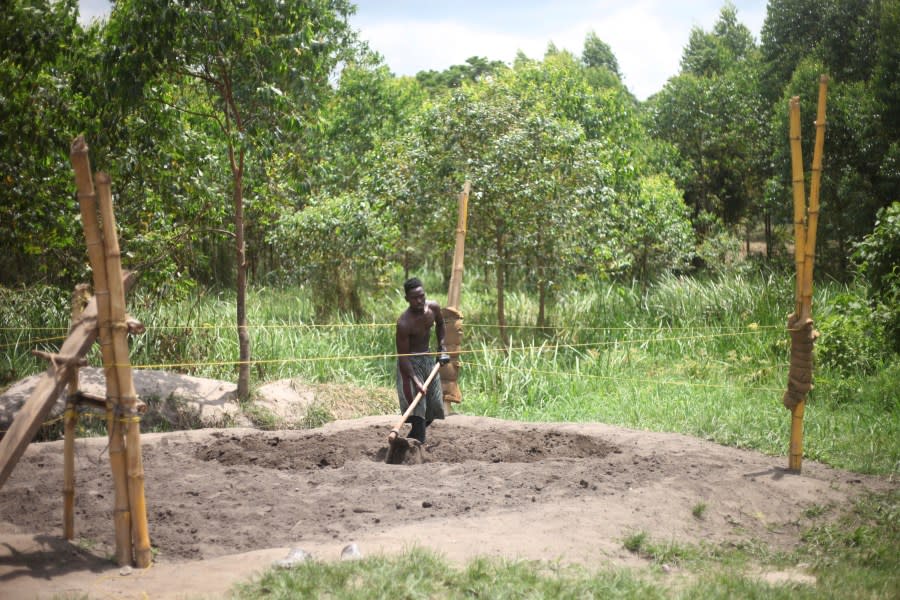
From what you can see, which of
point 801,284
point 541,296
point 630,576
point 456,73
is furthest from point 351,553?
point 456,73

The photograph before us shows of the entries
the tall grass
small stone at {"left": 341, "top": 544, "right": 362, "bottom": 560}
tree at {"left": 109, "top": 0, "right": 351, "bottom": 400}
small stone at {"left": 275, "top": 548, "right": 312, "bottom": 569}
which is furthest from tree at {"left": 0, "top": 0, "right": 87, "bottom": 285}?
small stone at {"left": 341, "top": 544, "right": 362, "bottom": 560}

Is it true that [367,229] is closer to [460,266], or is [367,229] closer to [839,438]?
[460,266]

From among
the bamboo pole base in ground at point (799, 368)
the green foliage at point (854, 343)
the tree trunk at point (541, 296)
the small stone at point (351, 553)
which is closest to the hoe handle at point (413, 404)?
the small stone at point (351, 553)

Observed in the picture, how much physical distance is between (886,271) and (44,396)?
772cm

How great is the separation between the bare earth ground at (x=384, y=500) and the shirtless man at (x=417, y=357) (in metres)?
0.25

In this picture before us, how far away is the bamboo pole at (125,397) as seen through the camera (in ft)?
14.0

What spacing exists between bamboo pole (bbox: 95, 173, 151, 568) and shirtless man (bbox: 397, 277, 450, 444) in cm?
267

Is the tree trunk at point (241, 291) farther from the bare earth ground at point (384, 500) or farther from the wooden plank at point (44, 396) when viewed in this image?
the wooden plank at point (44, 396)

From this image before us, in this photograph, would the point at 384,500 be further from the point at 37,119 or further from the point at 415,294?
the point at 37,119

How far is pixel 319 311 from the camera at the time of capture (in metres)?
12.2

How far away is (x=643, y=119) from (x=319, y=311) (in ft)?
37.5

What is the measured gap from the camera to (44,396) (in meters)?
4.32

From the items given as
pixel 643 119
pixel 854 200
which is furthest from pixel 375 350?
pixel 643 119

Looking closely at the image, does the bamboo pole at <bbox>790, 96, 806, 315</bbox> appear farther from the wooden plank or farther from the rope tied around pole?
the wooden plank
